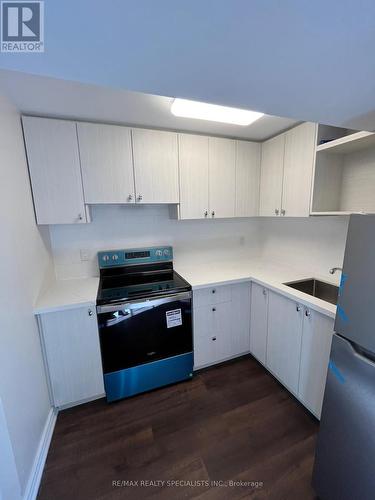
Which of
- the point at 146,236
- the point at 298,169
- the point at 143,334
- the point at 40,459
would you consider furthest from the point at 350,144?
the point at 40,459

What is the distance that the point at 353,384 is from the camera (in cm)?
95

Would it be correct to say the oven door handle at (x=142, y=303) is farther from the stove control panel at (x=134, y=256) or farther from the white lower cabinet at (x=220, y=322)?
the stove control panel at (x=134, y=256)

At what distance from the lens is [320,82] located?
0.75 m

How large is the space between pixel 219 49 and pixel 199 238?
75.8 inches

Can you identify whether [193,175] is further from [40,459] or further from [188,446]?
[40,459]

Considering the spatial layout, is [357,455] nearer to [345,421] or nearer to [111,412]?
[345,421]

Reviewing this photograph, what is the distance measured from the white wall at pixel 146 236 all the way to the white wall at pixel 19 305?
0.40 meters

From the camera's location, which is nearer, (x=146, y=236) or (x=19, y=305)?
(x=19, y=305)

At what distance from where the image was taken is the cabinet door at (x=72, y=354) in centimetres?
154

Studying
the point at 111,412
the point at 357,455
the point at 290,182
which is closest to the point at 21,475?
the point at 111,412

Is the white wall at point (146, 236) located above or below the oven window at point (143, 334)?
above

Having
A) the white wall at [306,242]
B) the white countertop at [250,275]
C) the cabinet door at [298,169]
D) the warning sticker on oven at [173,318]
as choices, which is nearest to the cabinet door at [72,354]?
the warning sticker on oven at [173,318]

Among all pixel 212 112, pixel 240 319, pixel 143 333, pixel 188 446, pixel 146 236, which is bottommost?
pixel 188 446

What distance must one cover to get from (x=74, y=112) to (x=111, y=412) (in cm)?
235
